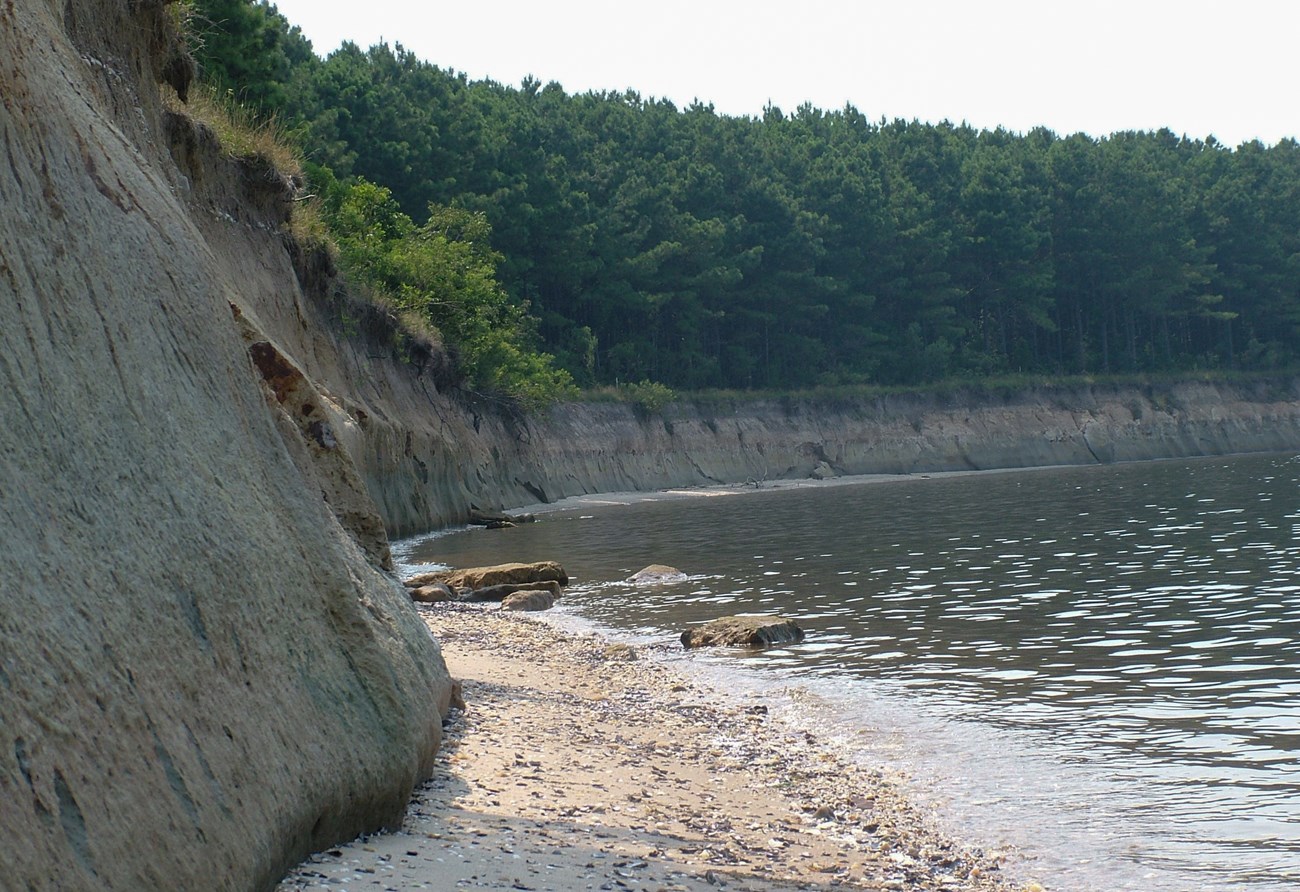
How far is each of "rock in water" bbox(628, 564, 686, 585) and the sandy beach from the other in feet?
33.6

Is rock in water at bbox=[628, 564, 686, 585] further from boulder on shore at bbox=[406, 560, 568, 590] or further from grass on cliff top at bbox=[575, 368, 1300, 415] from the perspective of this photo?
grass on cliff top at bbox=[575, 368, 1300, 415]

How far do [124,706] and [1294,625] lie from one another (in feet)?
47.1

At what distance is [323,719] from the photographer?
6578 mm

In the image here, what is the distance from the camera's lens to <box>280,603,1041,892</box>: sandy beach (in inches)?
256

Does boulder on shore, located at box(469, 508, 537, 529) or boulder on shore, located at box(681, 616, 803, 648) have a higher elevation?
boulder on shore, located at box(469, 508, 537, 529)

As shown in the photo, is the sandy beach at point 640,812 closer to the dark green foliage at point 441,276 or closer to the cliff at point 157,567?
the cliff at point 157,567

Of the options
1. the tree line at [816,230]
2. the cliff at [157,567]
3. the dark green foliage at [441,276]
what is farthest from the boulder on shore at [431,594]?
→ the tree line at [816,230]

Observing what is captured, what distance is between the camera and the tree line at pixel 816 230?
206 feet

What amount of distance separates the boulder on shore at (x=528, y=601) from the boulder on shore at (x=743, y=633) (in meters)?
4.50

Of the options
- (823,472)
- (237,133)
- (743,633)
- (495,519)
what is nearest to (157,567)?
(743,633)

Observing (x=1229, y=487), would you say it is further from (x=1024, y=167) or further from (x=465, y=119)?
(x=1024, y=167)

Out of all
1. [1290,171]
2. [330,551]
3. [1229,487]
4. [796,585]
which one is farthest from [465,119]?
[1290,171]

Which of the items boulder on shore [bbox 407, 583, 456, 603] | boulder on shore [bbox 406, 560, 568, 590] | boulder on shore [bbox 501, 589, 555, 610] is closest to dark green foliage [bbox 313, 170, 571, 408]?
boulder on shore [bbox 406, 560, 568, 590]

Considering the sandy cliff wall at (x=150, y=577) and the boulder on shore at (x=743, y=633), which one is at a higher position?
the sandy cliff wall at (x=150, y=577)
